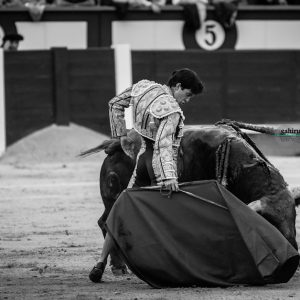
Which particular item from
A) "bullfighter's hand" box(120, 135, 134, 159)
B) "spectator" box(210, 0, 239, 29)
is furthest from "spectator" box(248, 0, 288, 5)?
"bullfighter's hand" box(120, 135, 134, 159)

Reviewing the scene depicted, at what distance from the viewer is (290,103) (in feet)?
43.1

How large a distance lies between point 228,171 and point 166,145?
1.89 ft

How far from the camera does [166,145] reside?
482 cm

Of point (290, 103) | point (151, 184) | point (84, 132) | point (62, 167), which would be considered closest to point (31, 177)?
point (62, 167)

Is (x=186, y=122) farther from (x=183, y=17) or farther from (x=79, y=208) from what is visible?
(x=79, y=208)

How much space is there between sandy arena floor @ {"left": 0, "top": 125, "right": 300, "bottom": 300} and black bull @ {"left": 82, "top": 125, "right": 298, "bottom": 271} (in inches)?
13.0

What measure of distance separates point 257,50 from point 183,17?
926 millimetres

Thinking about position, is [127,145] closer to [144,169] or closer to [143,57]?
[144,169]

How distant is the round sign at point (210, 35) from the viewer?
1318 centimetres

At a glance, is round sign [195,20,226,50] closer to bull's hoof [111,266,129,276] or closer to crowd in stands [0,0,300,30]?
crowd in stands [0,0,300,30]

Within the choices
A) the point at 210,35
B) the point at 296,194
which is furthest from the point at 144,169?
the point at 210,35

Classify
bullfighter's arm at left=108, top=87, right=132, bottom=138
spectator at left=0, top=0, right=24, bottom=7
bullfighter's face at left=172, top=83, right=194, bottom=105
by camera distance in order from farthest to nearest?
spectator at left=0, top=0, right=24, bottom=7, bullfighter's arm at left=108, top=87, right=132, bottom=138, bullfighter's face at left=172, top=83, right=194, bottom=105

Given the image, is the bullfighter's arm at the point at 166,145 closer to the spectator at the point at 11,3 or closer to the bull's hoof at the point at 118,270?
the bull's hoof at the point at 118,270

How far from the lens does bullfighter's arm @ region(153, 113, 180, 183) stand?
4.81 meters
